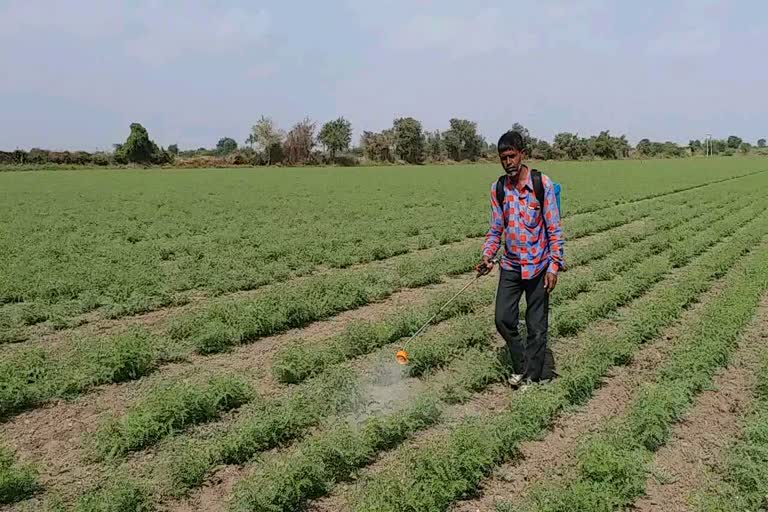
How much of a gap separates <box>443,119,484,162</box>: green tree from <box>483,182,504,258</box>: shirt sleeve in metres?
91.1

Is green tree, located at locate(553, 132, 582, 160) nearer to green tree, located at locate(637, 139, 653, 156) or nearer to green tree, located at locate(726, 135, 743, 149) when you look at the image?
green tree, located at locate(637, 139, 653, 156)

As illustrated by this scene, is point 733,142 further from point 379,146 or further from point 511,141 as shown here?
point 511,141

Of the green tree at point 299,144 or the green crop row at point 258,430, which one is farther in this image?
the green tree at point 299,144

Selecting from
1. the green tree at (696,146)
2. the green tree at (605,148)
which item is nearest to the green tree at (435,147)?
the green tree at (605,148)

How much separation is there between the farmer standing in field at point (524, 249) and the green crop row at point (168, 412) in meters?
2.52

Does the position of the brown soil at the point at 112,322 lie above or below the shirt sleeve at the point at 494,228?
below

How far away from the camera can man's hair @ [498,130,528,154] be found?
198 inches

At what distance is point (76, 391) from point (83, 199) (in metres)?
22.7

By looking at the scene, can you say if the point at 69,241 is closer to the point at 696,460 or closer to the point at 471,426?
the point at 471,426

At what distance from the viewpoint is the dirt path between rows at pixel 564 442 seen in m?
3.94

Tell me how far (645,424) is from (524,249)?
5.65 ft

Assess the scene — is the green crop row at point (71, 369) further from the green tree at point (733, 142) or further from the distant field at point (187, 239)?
the green tree at point (733, 142)

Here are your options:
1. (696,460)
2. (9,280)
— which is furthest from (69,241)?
(696,460)

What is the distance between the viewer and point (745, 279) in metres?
9.80
